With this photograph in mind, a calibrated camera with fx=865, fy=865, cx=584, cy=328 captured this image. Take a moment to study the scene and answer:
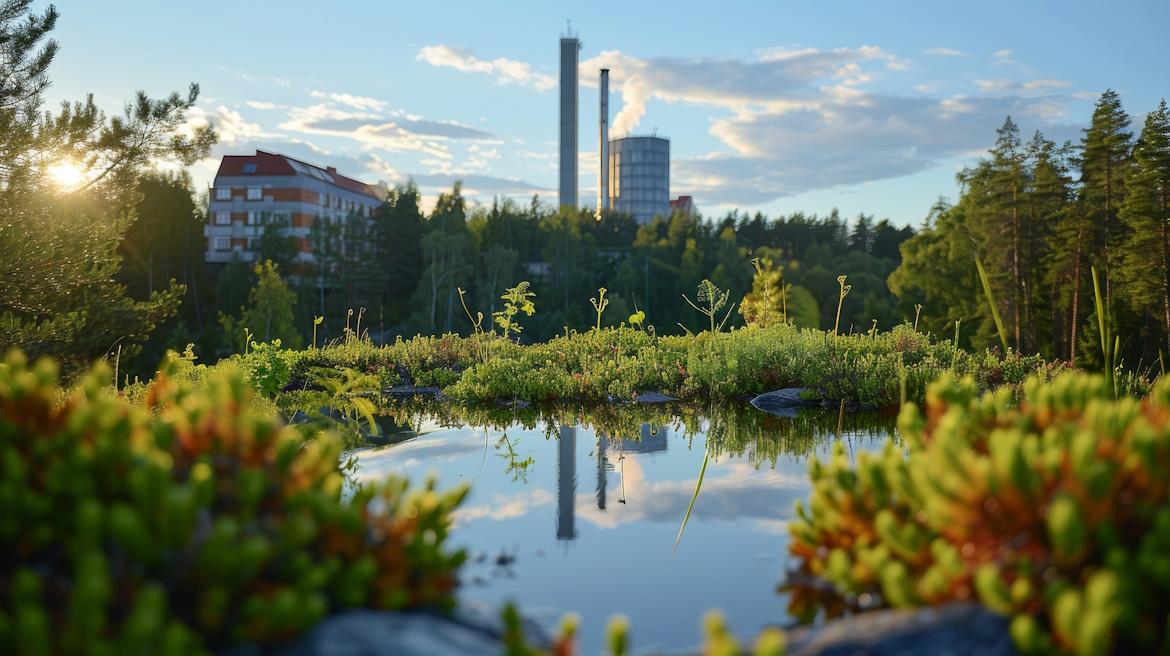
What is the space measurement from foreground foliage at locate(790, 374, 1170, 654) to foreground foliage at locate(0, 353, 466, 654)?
1.29 meters

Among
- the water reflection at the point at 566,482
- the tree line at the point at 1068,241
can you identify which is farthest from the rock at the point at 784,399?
the tree line at the point at 1068,241

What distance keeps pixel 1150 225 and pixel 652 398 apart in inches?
1163

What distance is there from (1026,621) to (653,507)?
2696 millimetres

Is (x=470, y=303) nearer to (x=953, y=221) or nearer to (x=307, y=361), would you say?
(x=953, y=221)

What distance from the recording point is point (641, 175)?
319 ft

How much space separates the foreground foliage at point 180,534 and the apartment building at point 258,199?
67.7 meters

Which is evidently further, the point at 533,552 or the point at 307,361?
the point at 307,361

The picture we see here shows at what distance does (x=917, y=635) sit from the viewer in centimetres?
217

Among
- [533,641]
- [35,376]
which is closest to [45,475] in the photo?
[35,376]

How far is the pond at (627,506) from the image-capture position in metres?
3.09

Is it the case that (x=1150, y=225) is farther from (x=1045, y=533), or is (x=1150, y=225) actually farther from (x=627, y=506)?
(x=1045, y=533)

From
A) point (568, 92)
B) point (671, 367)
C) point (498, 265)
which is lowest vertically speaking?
point (671, 367)

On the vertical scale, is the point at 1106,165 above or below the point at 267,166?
below

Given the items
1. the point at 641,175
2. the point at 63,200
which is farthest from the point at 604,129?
the point at 63,200
